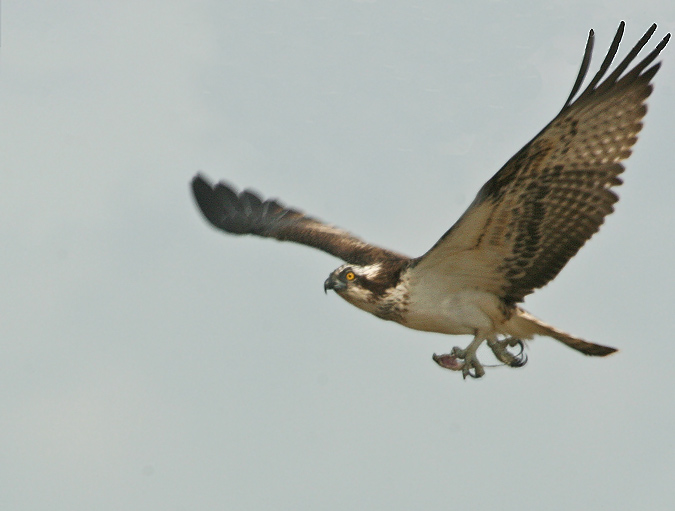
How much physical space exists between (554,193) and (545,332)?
1720 mm

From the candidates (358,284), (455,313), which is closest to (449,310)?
(455,313)

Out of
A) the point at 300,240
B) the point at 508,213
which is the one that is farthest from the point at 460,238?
the point at 300,240

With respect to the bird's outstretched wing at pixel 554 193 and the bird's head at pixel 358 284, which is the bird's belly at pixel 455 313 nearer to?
the bird's outstretched wing at pixel 554 193

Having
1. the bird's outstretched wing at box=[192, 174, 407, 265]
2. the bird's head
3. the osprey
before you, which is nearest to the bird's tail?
the osprey

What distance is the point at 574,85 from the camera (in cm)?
953

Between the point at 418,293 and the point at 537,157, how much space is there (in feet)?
6.20

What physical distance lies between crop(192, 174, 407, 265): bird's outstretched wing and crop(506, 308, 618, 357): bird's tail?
3.13m

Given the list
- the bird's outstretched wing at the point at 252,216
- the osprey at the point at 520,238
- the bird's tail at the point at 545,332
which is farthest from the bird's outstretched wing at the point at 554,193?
the bird's outstretched wing at the point at 252,216

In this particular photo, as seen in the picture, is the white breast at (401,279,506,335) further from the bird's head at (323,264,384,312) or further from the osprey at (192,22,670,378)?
the bird's head at (323,264,384,312)

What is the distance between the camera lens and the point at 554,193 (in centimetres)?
1019

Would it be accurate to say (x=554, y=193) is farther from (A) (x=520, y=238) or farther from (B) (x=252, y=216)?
(B) (x=252, y=216)

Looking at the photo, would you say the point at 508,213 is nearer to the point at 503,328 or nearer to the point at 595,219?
the point at 595,219

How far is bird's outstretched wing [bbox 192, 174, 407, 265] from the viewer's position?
14.3 meters

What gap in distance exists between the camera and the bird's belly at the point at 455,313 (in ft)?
36.3
